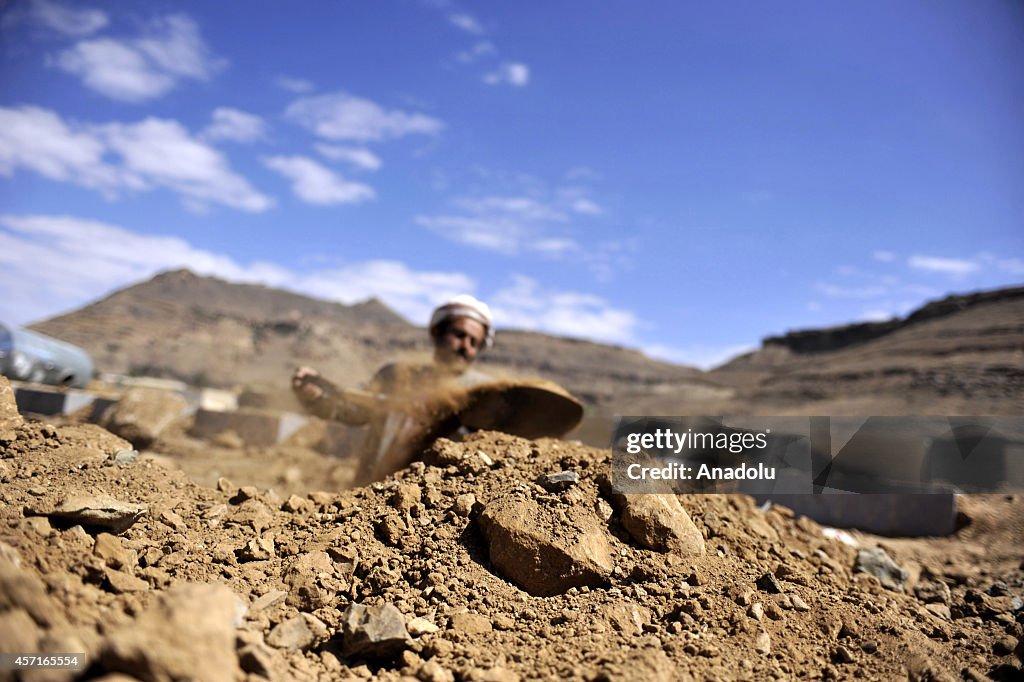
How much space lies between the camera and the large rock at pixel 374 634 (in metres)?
1.95

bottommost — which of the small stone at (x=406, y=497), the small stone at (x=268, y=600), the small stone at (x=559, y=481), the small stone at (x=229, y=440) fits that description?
the small stone at (x=229, y=440)

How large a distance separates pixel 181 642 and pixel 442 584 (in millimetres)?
975

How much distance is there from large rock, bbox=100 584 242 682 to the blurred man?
2.78 meters

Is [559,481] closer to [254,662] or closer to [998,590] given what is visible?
[254,662]

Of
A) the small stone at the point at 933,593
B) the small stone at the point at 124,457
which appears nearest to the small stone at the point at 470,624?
the small stone at the point at 124,457

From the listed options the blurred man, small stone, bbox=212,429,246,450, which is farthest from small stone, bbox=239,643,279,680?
small stone, bbox=212,429,246,450

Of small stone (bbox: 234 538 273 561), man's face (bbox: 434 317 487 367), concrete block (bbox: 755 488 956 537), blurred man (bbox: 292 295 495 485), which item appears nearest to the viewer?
small stone (bbox: 234 538 273 561)

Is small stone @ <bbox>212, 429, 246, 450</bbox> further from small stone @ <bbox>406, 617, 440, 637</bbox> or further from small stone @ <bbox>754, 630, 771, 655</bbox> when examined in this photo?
small stone @ <bbox>754, 630, 771, 655</bbox>

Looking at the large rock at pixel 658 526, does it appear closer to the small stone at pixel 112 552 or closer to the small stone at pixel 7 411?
the small stone at pixel 112 552

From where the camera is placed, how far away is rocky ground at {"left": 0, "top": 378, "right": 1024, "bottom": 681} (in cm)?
172

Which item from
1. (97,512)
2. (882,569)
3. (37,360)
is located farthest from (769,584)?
(37,360)

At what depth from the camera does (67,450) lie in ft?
9.32

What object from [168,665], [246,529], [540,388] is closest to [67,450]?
[246,529]

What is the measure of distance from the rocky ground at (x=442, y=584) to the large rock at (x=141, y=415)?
14.4ft
